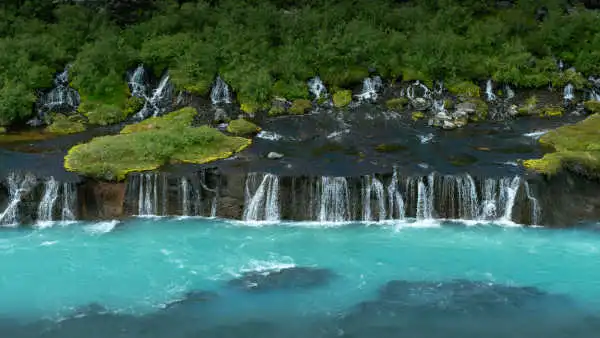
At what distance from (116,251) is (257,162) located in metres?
6.99

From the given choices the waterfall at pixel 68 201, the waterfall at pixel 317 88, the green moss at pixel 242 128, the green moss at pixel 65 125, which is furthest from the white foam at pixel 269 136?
the waterfall at pixel 68 201

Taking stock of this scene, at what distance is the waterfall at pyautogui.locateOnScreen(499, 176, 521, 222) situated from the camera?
2548cm

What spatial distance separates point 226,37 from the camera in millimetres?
40156

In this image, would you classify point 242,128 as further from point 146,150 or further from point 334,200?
point 334,200

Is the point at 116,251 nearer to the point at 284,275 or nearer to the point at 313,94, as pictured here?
the point at 284,275

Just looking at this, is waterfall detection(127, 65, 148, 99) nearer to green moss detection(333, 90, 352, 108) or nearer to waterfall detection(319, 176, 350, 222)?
green moss detection(333, 90, 352, 108)

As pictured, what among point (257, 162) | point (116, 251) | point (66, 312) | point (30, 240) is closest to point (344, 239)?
point (257, 162)

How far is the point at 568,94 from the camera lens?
118 feet

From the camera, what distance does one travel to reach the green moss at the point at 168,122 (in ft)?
106

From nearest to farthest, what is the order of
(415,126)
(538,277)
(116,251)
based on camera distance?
(538,277)
(116,251)
(415,126)

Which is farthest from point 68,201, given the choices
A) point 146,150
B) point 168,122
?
point 168,122

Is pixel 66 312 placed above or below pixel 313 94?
below

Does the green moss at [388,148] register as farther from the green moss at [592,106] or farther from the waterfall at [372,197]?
the green moss at [592,106]

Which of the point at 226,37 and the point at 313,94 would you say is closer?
the point at 313,94
